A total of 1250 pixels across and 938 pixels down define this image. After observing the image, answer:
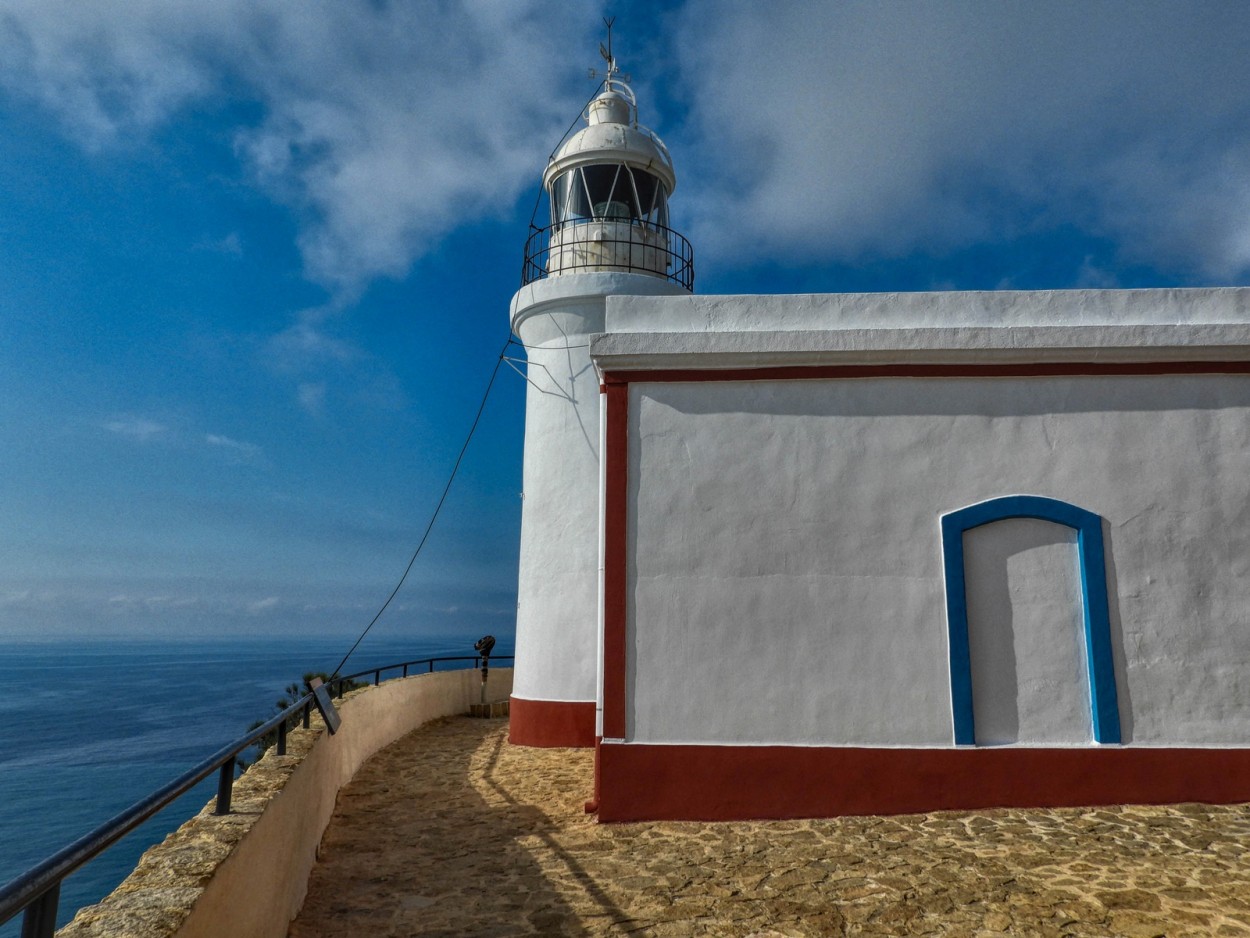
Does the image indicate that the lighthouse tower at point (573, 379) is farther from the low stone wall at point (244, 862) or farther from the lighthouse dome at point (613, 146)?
the low stone wall at point (244, 862)

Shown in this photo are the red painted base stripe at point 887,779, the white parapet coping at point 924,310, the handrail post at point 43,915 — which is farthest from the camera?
the white parapet coping at point 924,310

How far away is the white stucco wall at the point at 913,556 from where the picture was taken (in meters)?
6.97

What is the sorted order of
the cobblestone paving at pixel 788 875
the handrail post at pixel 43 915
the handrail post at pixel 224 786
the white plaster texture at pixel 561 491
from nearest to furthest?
the handrail post at pixel 43 915, the handrail post at pixel 224 786, the cobblestone paving at pixel 788 875, the white plaster texture at pixel 561 491

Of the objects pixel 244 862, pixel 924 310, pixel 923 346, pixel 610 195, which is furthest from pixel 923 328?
pixel 244 862

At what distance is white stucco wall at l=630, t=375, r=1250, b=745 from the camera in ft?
22.9

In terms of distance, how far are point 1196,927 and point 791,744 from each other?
120 inches

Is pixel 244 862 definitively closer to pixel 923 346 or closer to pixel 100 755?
pixel 923 346

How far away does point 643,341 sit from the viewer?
768 cm

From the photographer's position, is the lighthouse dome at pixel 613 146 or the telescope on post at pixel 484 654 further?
the telescope on post at pixel 484 654

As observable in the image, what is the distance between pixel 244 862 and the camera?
3.97 m

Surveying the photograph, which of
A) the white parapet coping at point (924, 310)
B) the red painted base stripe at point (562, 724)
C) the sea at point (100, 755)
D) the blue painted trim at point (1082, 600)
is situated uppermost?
the white parapet coping at point (924, 310)

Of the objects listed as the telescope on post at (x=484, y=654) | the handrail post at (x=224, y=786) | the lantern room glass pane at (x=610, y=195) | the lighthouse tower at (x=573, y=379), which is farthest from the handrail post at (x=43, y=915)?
the telescope on post at (x=484, y=654)

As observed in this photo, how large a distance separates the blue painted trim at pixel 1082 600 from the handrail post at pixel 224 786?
224 inches

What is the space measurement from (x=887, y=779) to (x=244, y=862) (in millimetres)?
5187
